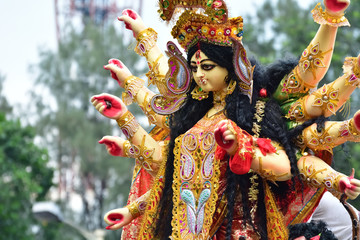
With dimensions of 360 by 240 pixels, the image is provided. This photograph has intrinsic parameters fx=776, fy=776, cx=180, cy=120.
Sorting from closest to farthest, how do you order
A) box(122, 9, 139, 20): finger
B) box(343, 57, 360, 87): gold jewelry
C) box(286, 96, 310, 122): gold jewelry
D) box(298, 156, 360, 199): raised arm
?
box(298, 156, 360, 199): raised arm, box(343, 57, 360, 87): gold jewelry, box(286, 96, 310, 122): gold jewelry, box(122, 9, 139, 20): finger

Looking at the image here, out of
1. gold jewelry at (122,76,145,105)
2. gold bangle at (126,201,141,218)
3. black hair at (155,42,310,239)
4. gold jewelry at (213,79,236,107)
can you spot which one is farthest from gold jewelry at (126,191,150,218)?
gold jewelry at (213,79,236,107)

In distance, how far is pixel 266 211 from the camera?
18.4 feet

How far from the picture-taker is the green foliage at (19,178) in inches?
725

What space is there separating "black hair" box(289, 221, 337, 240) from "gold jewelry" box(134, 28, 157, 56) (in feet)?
6.39

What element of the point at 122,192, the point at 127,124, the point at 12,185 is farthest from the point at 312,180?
the point at 122,192

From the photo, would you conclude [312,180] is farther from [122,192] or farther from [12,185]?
[122,192]

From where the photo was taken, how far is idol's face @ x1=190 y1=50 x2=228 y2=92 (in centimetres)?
575

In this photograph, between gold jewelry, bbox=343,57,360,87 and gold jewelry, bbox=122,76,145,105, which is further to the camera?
gold jewelry, bbox=122,76,145,105

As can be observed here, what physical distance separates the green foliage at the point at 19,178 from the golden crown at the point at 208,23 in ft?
43.1

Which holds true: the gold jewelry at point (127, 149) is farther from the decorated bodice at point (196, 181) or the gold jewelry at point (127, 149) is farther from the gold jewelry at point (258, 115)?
the gold jewelry at point (258, 115)

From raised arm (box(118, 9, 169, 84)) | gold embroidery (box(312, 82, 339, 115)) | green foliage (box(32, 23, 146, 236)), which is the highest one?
green foliage (box(32, 23, 146, 236))

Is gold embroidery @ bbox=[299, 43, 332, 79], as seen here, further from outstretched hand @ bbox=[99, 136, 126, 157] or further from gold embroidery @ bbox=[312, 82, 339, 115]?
outstretched hand @ bbox=[99, 136, 126, 157]

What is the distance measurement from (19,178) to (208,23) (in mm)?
13739

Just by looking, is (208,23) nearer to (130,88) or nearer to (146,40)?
(146,40)
